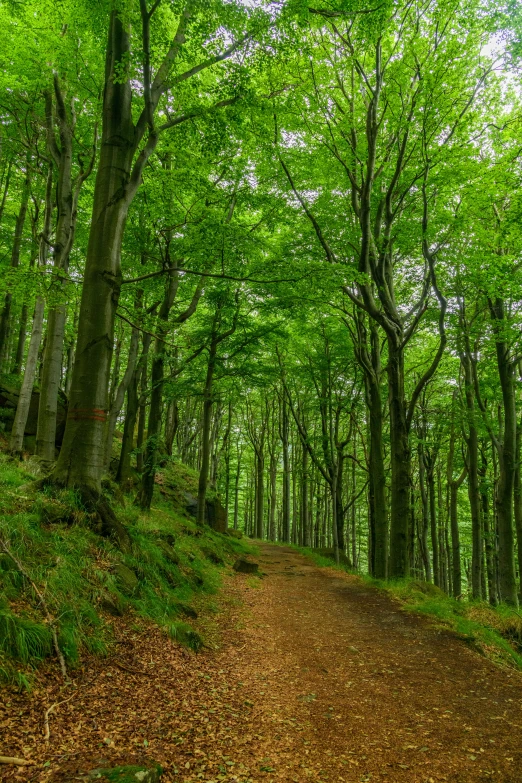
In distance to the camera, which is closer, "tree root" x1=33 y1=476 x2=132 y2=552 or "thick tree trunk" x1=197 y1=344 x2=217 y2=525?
"tree root" x1=33 y1=476 x2=132 y2=552

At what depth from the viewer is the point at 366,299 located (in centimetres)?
1015

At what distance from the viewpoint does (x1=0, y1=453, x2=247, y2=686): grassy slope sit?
3.43 m

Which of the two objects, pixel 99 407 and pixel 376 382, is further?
pixel 376 382

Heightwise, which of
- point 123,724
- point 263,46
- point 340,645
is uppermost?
point 263,46

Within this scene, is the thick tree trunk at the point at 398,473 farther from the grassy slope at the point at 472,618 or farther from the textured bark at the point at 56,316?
the textured bark at the point at 56,316

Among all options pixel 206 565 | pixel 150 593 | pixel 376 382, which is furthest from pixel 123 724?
pixel 376 382

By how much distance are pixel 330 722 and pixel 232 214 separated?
490 inches

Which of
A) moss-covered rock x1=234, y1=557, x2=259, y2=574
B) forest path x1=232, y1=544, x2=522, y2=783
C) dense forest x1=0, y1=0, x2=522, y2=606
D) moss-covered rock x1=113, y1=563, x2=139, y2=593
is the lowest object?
moss-covered rock x1=234, y1=557, x2=259, y2=574

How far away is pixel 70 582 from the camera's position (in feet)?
14.1

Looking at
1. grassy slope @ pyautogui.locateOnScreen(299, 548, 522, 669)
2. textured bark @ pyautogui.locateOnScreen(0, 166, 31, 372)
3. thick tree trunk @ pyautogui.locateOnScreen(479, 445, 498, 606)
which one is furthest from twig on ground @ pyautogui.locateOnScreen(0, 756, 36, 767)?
thick tree trunk @ pyautogui.locateOnScreen(479, 445, 498, 606)

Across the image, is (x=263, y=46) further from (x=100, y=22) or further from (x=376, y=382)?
(x=376, y=382)

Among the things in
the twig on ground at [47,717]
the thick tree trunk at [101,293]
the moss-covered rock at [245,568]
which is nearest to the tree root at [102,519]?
the thick tree trunk at [101,293]

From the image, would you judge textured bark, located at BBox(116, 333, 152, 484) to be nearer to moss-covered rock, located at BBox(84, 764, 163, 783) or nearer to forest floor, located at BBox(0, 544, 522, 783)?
forest floor, located at BBox(0, 544, 522, 783)

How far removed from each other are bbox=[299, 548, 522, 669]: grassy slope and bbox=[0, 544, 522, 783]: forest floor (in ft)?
1.93
